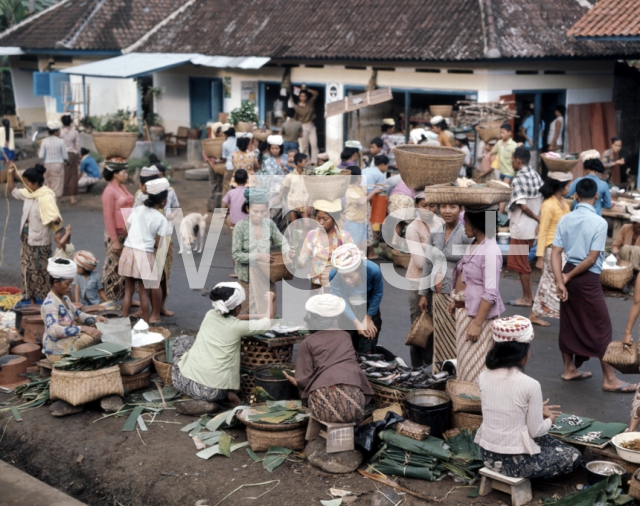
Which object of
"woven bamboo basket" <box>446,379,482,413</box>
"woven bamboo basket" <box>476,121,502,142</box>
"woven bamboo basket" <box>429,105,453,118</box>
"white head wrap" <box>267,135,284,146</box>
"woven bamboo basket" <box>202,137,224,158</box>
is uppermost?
"woven bamboo basket" <box>429,105,453,118</box>

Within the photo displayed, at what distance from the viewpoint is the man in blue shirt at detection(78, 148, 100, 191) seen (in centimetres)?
1797

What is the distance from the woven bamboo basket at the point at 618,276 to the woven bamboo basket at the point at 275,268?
4.41m

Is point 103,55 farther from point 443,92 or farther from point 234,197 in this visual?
point 234,197

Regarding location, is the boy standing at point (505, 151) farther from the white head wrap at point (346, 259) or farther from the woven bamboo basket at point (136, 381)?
the woven bamboo basket at point (136, 381)

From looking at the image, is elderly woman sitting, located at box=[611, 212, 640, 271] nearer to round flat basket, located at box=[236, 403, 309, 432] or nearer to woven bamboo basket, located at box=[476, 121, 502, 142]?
woven bamboo basket, located at box=[476, 121, 502, 142]

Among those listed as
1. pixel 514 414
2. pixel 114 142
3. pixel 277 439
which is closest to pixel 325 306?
pixel 277 439

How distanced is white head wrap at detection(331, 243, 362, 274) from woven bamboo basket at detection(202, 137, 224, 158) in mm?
8695

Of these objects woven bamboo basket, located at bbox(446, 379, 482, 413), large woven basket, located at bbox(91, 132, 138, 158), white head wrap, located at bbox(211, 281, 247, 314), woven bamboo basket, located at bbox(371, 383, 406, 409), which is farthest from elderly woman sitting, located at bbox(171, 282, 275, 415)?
large woven basket, located at bbox(91, 132, 138, 158)

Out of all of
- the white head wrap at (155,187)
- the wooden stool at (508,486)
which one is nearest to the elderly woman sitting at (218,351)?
the wooden stool at (508,486)

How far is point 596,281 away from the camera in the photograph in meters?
7.57

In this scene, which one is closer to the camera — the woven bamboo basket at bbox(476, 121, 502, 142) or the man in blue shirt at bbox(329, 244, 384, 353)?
the man in blue shirt at bbox(329, 244, 384, 353)

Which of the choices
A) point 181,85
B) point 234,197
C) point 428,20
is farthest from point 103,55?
point 234,197

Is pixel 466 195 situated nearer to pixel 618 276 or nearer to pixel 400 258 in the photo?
pixel 618 276

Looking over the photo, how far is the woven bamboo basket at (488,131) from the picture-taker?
14070 mm
